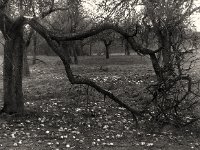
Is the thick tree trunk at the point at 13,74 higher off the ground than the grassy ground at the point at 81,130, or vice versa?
the thick tree trunk at the point at 13,74

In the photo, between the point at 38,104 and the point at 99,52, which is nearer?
the point at 38,104

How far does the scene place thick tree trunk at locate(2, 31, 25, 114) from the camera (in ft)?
50.8

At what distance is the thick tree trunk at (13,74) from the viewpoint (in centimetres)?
1549

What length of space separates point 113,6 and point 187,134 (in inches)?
416

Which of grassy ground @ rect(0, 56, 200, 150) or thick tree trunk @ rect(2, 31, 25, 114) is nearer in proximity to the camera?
grassy ground @ rect(0, 56, 200, 150)

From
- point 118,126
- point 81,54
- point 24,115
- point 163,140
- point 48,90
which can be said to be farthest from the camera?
point 81,54

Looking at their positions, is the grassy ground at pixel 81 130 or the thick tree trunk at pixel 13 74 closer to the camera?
the grassy ground at pixel 81 130

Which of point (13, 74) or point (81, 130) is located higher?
point (13, 74)

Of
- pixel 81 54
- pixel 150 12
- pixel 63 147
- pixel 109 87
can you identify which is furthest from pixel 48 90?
pixel 81 54

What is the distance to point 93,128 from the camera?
46.3ft

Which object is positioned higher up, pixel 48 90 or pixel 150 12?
pixel 150 12

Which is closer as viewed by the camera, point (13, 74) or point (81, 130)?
point (81, 130)

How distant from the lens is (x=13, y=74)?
15.8m

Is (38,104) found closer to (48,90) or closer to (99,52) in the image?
(48,90)
